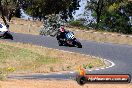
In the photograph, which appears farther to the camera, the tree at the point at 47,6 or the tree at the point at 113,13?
the tree at the point at 47,6

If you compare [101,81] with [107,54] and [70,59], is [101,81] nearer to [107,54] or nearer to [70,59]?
[70,59]

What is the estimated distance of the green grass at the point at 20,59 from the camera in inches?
1115

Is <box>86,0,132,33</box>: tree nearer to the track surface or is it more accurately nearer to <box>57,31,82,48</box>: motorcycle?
the track surface

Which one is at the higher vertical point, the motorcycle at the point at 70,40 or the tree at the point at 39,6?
the tree at the point at 39,6

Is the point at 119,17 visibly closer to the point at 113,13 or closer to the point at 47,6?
the point at 113,13

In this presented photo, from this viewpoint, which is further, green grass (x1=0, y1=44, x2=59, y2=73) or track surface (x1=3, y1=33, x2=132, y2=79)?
green grass (x1=0, y1=44, x2=59, y2=73)

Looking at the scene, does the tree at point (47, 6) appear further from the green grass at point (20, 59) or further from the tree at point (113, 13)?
the green grass at point (20, 59)

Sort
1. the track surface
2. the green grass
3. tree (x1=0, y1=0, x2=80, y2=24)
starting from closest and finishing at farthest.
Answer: the track surface → the green grass → tree (x1=0, y1=0, x2=80, y2=24)

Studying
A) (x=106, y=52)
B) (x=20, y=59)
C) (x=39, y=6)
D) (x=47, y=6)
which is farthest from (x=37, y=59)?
(x=39, y=6)

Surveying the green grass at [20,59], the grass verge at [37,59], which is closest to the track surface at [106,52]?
the grass verge at [37,59]

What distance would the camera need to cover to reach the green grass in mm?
28316

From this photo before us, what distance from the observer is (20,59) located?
30.2 meters

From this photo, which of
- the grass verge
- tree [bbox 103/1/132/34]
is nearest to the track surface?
the grass verge

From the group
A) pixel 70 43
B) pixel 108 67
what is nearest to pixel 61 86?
pixel 108 67
